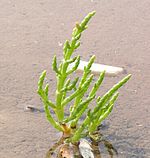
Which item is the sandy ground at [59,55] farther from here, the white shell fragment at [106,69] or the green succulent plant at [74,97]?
the green succulent plant at [74,97]

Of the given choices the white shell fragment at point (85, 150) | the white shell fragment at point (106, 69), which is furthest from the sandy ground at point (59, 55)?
the white shell fragment at point (85, 150)

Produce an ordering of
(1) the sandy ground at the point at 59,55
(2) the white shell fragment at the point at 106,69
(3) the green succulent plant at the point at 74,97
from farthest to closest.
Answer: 1. (2) the white shell fragment at the point at 106,69
2. (1) the sandy ground at the point at 59,55
3. (3) the green succulent plant at the point at 74,97

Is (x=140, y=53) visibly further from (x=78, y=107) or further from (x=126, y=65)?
(x=78, y=107)

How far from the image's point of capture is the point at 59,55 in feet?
12.8

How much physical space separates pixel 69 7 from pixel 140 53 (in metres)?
1.21

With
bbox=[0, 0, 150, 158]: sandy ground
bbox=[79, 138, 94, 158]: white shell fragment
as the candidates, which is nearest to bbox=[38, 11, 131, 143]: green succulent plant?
bbox=[79, 138, 94, 158]: white shell fragment

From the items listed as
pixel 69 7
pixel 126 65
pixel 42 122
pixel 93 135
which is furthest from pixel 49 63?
pixel 93 135

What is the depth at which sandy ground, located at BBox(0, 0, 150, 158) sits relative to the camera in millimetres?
2850

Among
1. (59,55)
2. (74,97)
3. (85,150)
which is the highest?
(59,55)

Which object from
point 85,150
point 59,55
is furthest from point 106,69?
point 85,150

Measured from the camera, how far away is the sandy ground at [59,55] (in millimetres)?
2850

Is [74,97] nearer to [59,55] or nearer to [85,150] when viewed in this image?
[85,150]

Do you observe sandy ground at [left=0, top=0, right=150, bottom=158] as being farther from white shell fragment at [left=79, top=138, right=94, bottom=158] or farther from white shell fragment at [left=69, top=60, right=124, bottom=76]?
white shell fragment at [left=79, top=138, right=94, bottom=158]

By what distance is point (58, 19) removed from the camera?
15.1 ft
